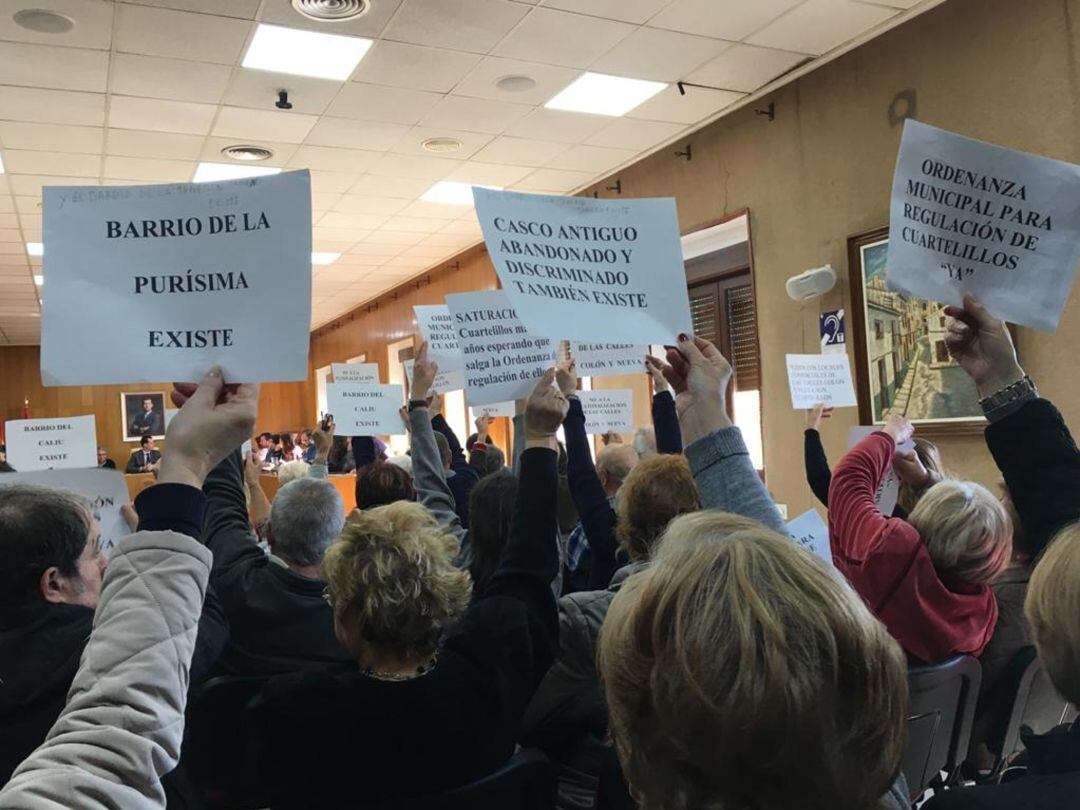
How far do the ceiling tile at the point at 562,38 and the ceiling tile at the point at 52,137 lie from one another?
2.88 metres

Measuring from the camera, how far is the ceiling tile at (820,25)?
4434mm

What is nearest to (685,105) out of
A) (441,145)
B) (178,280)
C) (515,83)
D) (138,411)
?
(515,83)

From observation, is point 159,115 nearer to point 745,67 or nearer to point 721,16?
point 721,16

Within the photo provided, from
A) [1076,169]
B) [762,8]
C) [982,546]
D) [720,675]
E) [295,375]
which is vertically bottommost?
[982,546]

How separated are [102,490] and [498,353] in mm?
1033

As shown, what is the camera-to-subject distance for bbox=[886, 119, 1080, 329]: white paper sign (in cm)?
161

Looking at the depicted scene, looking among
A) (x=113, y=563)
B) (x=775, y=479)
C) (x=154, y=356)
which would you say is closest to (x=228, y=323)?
(x=154, y=356)

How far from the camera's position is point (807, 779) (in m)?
0.65

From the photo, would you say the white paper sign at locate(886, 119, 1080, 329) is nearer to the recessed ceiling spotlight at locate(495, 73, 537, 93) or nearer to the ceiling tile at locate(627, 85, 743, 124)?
the recessed ceiling spotlight at locate(495, 73, 537, 93)

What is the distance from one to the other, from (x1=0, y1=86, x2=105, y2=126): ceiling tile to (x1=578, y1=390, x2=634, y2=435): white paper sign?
135 inches

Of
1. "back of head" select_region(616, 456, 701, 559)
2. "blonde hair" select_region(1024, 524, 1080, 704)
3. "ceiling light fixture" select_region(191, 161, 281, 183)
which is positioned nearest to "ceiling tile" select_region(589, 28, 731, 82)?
"ceiling light fixture" select_region(191, 161, 281, 183)

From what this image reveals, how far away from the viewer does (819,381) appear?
3.44 metres

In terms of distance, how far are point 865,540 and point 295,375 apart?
1.32m

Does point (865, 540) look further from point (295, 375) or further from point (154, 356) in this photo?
point (154, 356)
